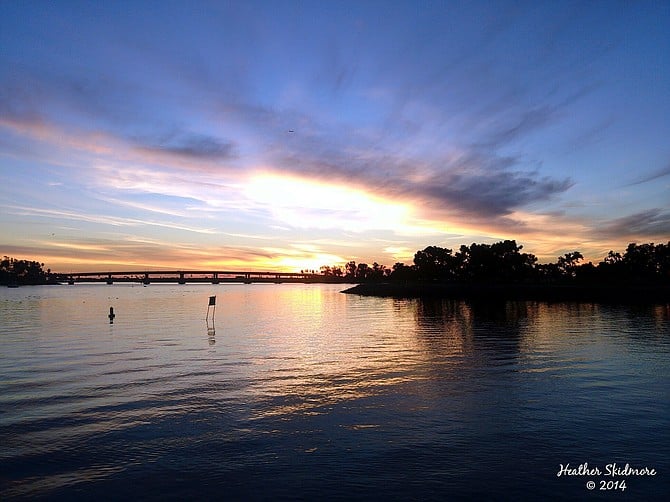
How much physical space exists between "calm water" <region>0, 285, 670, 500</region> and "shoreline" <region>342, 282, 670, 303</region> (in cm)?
9905

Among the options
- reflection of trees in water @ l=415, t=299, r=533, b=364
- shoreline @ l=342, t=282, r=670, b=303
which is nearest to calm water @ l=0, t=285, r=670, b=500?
reflection of trees in water @ l=415, t=299, r=533, b=364

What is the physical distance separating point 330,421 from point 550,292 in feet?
482

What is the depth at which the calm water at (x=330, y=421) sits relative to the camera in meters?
13.9

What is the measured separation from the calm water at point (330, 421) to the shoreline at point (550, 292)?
9905 cm

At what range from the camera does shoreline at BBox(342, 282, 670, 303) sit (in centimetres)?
12325

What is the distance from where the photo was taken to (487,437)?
17469 millimetres

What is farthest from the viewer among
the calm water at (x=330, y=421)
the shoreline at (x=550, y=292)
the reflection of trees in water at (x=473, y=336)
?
the shoreline at (x=550, y=292)

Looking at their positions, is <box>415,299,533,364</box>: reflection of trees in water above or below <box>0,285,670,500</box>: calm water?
above

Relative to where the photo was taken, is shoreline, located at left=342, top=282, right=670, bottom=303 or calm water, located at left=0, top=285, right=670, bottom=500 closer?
calm water, located at left=0, top=285, right=670, bottom=500

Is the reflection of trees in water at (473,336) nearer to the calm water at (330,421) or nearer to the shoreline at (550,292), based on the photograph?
the calm water at (330,421)

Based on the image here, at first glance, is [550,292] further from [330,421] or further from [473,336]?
[330,421]

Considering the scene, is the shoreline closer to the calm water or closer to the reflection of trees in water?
the reflection of trees in water

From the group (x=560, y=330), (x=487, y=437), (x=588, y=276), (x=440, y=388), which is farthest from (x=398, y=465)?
(x=588, y=276)

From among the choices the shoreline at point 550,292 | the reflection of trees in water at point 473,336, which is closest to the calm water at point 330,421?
the reflection of trees in water at point 473,336
